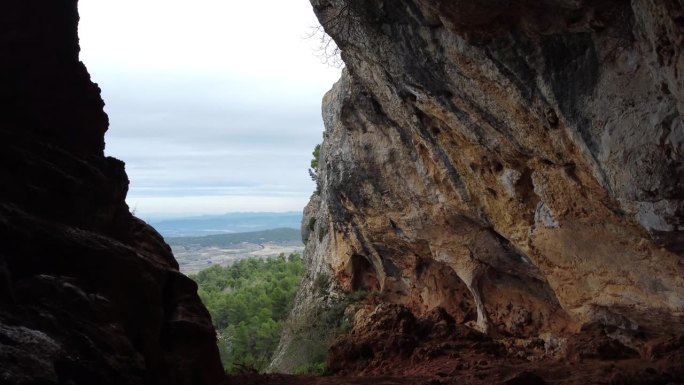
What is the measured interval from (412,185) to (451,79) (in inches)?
256

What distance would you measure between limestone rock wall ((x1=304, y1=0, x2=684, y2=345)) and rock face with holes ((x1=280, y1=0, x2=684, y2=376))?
0.03 metres

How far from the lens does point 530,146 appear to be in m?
9.99

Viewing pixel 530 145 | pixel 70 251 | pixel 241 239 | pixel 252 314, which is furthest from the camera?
pixel 241 239

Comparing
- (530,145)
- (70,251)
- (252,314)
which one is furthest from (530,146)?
(252,314)

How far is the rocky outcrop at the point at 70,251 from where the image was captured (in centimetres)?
586

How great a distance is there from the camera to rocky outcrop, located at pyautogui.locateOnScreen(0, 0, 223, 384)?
5.86 meters

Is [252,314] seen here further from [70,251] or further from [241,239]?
[241,239]

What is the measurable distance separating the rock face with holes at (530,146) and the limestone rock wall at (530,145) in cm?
3

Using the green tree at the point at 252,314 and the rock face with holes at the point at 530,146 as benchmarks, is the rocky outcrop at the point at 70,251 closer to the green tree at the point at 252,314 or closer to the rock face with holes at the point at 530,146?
the rock face with holes at the point at 530,146

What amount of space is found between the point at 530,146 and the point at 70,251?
783 centimetres

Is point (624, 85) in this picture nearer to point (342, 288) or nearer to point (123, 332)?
point (123, 332)

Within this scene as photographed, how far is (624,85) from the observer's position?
747 centimetres

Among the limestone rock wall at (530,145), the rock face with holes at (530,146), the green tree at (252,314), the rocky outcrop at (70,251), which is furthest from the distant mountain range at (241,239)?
the rocky outcrop at (70,251)

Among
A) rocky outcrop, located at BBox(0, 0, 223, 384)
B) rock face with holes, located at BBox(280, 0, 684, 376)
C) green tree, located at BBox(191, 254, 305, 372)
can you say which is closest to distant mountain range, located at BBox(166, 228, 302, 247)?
green tree, located at BBox(191, 254, 305, 372)
